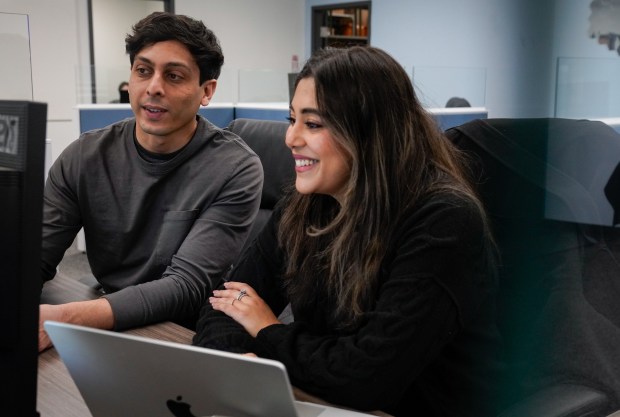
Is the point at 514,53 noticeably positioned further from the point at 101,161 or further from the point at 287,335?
the point at 101,161

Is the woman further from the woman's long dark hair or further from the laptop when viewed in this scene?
the laptop

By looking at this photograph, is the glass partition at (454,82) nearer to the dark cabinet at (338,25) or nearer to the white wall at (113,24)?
the dark cabinet at (338,25)

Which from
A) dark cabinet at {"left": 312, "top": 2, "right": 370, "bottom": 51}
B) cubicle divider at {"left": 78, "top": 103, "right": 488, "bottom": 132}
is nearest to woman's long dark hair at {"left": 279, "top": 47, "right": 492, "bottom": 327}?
cubicle divider at {"left": 78, "top": 103, "right": 488, "bottom": 132}

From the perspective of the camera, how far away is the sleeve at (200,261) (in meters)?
1.20

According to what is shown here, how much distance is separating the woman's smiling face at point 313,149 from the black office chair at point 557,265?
0.79 feet

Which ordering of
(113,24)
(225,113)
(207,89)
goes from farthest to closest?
(113,24) → (225,113) → (207,89)

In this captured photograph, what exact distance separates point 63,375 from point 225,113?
3371mm

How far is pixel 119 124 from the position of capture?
5.28ft

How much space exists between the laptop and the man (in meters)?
0.65

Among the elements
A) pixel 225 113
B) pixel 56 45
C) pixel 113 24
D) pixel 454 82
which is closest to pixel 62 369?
pixel 225 113

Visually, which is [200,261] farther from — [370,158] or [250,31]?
[250,31]

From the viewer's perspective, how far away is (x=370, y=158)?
1027mm

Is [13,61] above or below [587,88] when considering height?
above

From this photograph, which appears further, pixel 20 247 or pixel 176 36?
pixel 176 36
